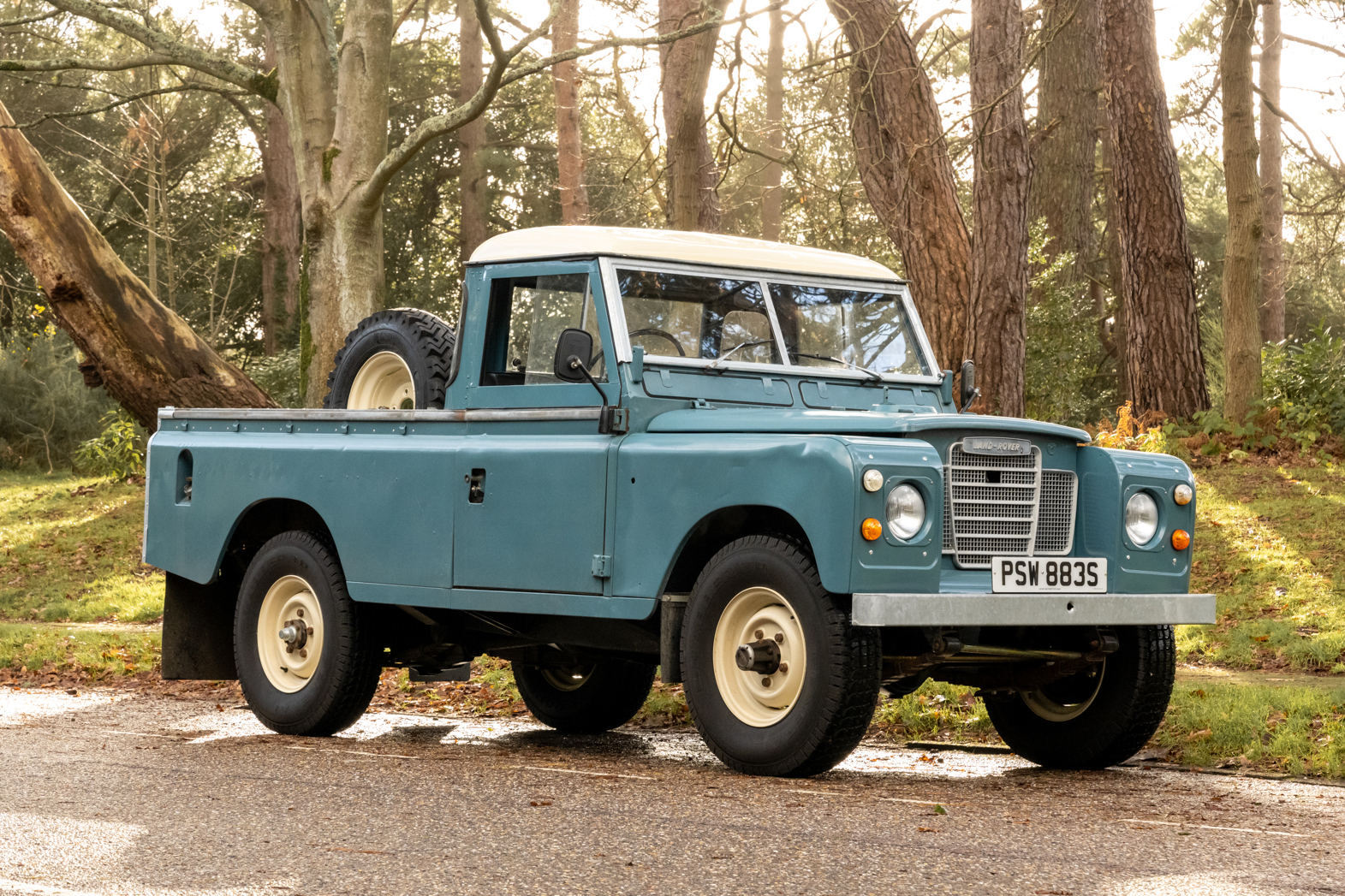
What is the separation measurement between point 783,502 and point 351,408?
3216 millimetres

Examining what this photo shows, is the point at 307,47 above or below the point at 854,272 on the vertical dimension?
above

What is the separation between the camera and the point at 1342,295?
37.6 meters

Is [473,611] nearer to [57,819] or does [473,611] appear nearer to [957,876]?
[57,819]

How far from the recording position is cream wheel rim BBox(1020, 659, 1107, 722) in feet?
23.9

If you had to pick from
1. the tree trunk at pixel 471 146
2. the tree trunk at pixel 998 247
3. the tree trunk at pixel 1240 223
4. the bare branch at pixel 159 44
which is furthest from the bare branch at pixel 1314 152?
the bare branch at pixel 159 44

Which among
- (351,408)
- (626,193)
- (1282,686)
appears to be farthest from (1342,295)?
(351,408)

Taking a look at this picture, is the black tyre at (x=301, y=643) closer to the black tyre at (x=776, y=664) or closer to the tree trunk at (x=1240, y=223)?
the black tyre at (x=776, y=664)

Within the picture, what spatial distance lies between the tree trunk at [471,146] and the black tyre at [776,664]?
21887 mm

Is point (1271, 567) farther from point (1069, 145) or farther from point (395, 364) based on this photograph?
point (1069, 145)

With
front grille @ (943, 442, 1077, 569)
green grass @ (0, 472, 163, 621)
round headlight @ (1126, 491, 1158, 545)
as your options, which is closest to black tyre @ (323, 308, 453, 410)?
front grille @ (943, 442, 1077, 569)

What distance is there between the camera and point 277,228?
33562 mm

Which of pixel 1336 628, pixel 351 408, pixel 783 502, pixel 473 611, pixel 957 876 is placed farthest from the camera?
pixel 1336 628

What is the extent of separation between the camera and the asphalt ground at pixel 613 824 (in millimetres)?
4473

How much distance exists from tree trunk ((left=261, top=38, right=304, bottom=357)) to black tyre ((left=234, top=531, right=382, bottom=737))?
23577mm
